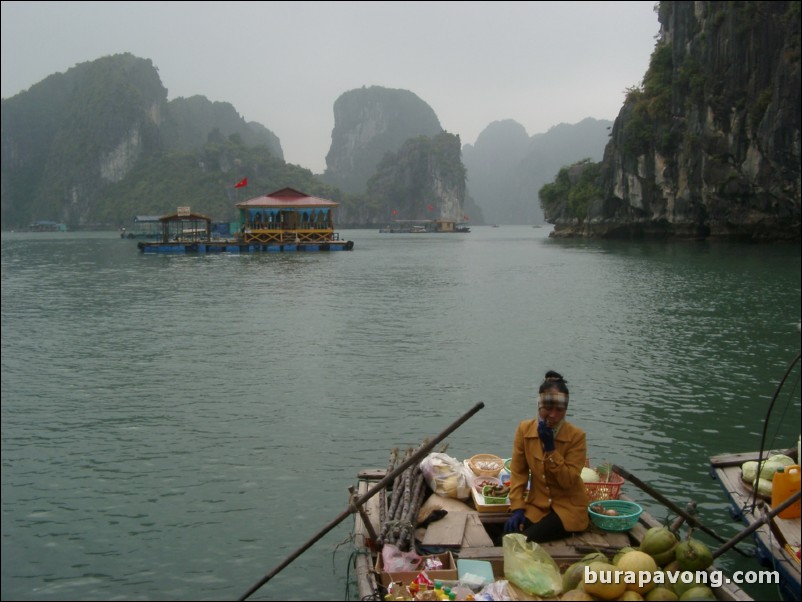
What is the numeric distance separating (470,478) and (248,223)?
5639cm

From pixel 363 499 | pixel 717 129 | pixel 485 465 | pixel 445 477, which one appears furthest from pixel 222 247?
pixel 363 499

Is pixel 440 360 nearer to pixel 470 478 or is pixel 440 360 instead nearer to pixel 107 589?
pixel 470 478

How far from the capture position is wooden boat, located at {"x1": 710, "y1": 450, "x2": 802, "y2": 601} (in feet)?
17.8

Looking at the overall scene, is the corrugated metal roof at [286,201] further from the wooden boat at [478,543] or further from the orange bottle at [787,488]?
the orange bottle at [787,488]

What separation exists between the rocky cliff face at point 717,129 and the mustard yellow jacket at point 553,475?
45.9 meters

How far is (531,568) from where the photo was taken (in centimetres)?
495

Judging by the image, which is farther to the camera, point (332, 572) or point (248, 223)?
point (248, 223)

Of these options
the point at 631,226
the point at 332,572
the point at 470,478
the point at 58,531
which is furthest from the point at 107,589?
the point at 631,226

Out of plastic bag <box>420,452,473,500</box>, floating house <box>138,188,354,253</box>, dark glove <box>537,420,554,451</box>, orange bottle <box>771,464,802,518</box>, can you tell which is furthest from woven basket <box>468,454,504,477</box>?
floating house <box>138,188,354,253</box>

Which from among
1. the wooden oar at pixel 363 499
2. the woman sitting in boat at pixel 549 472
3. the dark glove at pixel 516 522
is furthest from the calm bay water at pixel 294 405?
the woman sitting in boat at pixel 549 472

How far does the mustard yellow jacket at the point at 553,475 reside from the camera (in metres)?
5.61

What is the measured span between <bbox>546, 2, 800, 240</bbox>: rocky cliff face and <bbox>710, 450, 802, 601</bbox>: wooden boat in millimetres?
Result: 44208

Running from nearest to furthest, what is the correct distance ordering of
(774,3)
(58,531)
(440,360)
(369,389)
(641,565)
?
(641,565) < (58,531) < (369,389) < (440,360) < (774,3)

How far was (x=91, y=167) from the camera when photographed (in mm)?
166625
